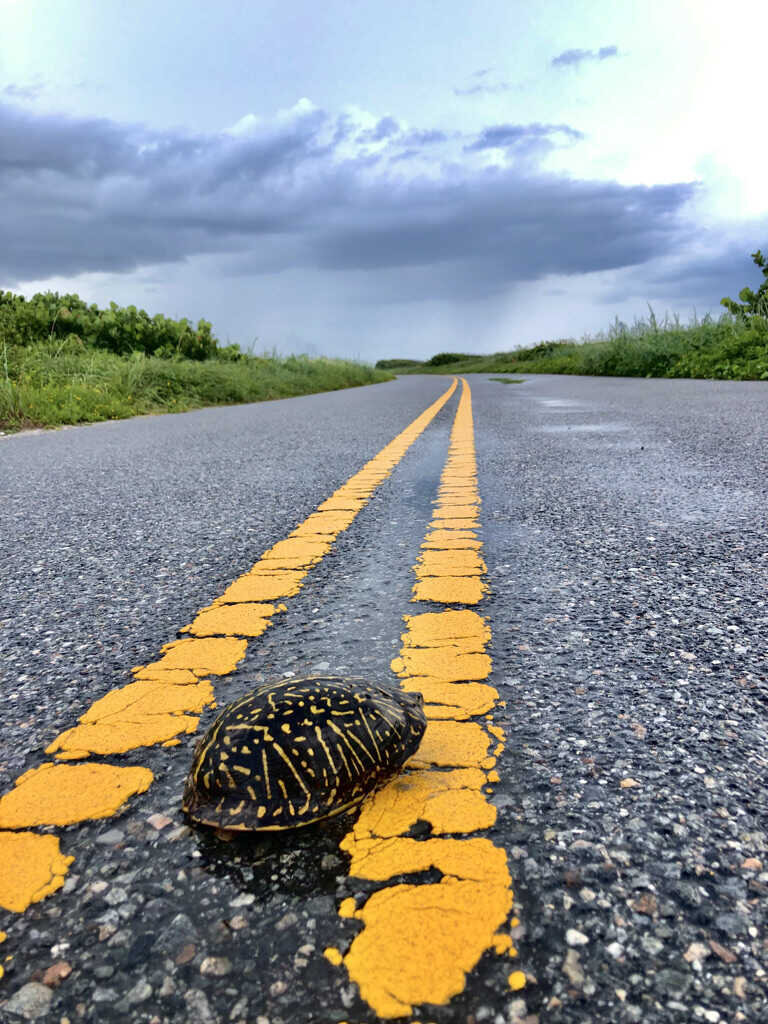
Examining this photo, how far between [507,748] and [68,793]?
800 mm

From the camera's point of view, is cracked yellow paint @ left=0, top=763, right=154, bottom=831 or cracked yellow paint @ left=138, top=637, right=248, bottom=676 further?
cracked yellow paint @ left=138, top=637, right=248, bottom=676

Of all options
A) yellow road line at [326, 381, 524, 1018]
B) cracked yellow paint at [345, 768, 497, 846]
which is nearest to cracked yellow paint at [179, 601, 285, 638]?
yellow road line at [326, 381, 524, 1018]

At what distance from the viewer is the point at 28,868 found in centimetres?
105

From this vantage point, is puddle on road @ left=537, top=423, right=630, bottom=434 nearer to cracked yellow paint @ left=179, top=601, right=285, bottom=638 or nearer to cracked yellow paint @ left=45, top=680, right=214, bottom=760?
cracked yellow paint @ left=179, top=601, right=285, bottom=638

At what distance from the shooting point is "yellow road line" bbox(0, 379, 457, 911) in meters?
1.07

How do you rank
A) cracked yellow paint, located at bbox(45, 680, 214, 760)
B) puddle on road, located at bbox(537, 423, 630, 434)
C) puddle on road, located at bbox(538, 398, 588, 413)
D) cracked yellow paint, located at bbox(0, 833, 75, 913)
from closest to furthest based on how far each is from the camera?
cracked yellow paint, located at bbox(0, 833, 75, 913)
cracked yellow paint, located at bbox(45, 680, 214, 760)
puddle on road, located at bbox(537, 423, 630, 434)
puddle on road, located at bbox(538, 398, 588, 413)

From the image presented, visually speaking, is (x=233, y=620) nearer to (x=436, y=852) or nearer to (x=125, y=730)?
(x=125, y=730)

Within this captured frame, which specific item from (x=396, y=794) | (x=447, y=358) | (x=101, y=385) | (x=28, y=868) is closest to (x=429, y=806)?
(x=396, y=794)

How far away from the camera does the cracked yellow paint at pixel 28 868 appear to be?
993mm

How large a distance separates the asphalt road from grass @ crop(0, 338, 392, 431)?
620cm

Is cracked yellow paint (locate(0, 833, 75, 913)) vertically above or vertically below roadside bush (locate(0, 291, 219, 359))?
below

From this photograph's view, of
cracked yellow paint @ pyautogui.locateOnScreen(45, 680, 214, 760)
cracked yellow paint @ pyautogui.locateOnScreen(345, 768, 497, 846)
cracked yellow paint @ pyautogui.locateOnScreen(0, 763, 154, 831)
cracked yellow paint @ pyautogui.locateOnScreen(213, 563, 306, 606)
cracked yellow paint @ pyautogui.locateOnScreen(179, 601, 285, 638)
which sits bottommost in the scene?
cracked yellow paint @ pyautogui.locateOnScreen(345, 768, 497, 846)

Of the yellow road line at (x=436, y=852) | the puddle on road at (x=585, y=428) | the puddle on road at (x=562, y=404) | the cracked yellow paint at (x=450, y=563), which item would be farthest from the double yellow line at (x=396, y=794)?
the puddle on road at (x=562, y=404)

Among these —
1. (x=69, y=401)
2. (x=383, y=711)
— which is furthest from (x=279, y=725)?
(x=69, y=401)
